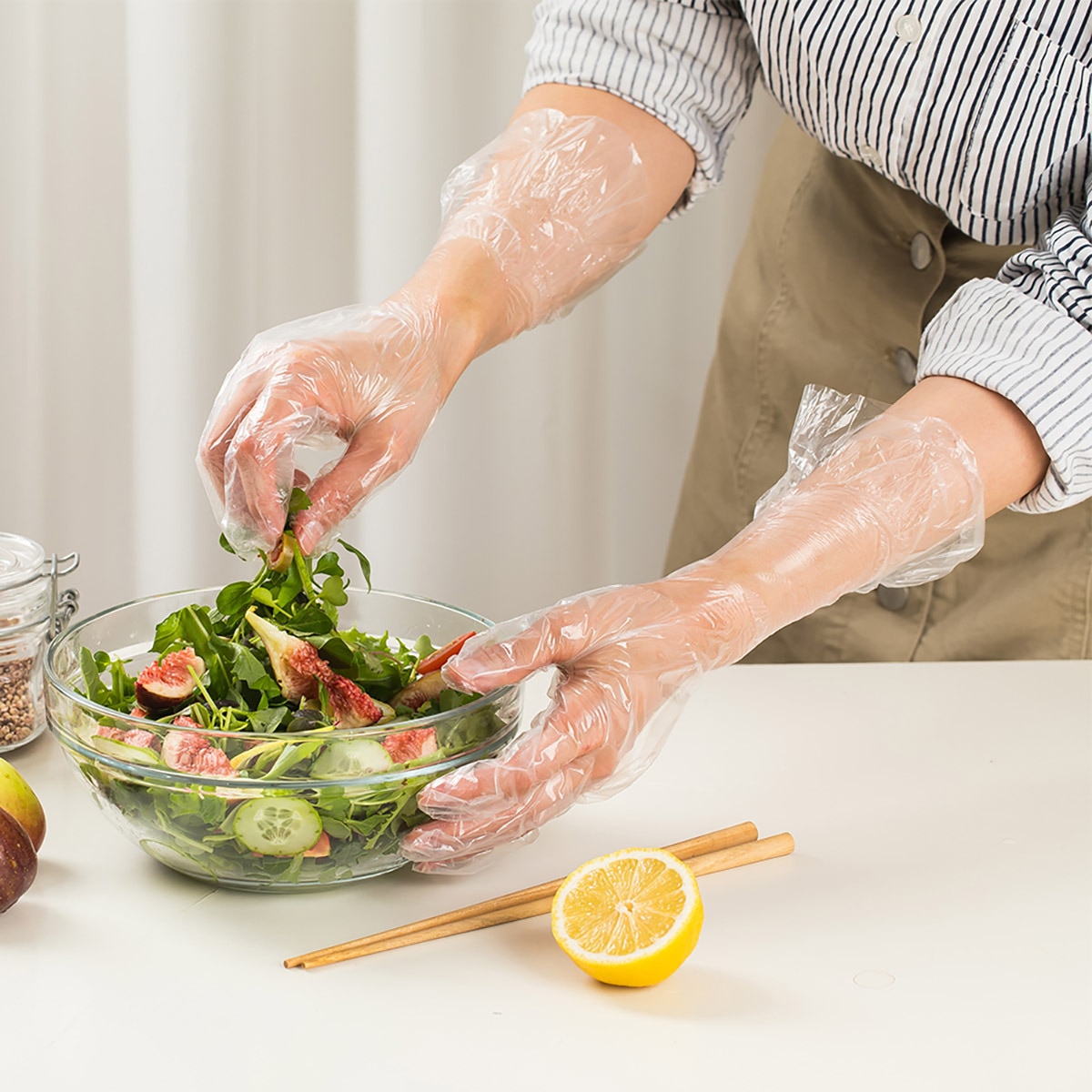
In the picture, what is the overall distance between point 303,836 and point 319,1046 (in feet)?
0.43

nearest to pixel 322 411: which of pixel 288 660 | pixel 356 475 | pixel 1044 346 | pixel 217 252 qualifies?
pixel 356 475

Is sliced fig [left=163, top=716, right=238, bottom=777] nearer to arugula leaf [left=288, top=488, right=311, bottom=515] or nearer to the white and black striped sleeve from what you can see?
arugula leaf [left=288, top=488, right=311, bottom=515]

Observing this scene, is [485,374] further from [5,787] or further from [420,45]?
[5,787]

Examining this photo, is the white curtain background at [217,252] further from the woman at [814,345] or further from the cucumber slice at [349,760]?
the cucumber slice at [349,760]

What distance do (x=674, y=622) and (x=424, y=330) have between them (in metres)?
0.34

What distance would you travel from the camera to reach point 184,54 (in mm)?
1656

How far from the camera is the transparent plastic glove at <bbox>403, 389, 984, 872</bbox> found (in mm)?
829

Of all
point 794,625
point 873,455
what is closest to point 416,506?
point 794,625

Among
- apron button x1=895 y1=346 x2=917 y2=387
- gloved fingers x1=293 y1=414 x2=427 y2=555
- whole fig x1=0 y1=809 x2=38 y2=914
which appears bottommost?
whole fig x1=0 y1=809 x2=38 y2=914

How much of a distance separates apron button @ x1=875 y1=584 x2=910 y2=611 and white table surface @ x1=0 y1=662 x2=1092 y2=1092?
1.21 feet

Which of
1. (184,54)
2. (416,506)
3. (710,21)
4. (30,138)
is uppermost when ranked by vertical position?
(710,21)

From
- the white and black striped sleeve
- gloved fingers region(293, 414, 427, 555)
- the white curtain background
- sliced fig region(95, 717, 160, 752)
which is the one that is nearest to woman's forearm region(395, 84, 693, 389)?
gloved fingers region(293, 414, 427, 555)

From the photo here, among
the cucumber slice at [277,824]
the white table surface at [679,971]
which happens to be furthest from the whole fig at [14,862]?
the cucumber slice at [277,824]

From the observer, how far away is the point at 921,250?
54.7 inches
